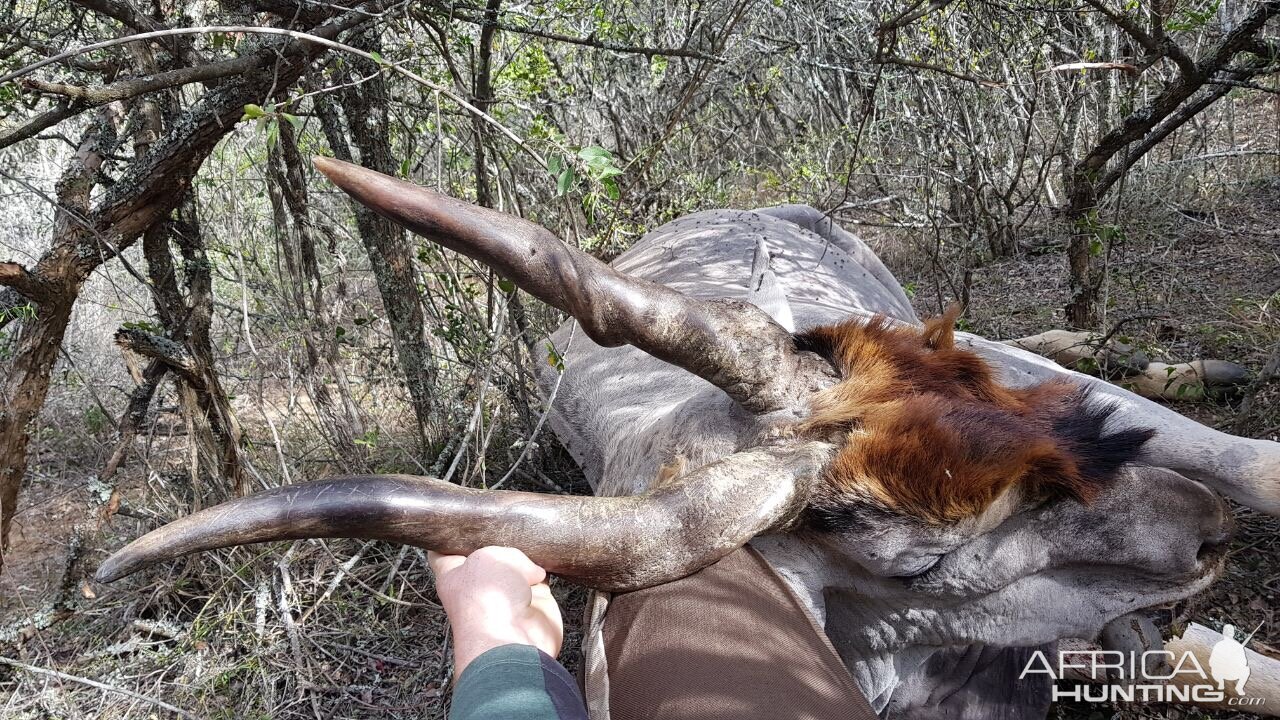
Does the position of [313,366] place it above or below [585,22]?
below

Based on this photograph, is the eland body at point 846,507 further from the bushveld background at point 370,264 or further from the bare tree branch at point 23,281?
the bare tree branch at point 23,281

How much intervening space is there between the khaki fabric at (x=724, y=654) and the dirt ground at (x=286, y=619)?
3.80 feet

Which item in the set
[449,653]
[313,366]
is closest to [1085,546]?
[449,653]

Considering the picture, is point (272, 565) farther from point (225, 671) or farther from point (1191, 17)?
point (1191, 17)

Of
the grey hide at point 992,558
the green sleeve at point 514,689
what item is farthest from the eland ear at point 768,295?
the green sleeve at point 514,689

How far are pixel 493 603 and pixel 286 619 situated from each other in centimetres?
187

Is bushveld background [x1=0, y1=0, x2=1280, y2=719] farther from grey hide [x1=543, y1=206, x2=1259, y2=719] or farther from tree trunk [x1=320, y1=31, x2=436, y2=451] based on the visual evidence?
grey hide [x1=543, y1=206, x2=1259, y2=719]

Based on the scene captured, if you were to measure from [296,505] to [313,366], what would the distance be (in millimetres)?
2360

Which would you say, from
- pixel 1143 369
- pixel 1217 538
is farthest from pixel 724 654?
pixel 1143 369

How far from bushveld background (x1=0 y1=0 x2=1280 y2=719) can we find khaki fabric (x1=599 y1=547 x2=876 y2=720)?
1075 mm

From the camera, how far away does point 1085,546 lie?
199cm

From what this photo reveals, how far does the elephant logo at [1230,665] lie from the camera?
2.48m

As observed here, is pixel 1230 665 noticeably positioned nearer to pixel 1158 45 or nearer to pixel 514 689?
pixel 514 689

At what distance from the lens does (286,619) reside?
10.4ft
